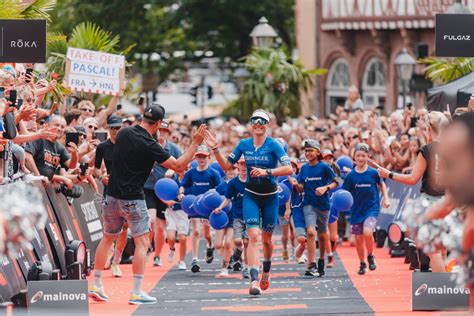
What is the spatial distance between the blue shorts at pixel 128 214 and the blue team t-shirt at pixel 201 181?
4.78 meters

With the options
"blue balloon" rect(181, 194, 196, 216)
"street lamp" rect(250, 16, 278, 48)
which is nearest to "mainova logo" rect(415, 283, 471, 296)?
"blue balloon" rect(181, 194, 196, 216)

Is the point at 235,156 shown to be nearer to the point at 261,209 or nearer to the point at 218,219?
the point at 261,209

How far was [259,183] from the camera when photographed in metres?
16.5

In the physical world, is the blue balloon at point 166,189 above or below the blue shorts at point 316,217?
above

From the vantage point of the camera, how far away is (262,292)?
16.7m

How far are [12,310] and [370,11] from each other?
35.0 m

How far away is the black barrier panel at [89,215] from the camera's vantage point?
19.4 m

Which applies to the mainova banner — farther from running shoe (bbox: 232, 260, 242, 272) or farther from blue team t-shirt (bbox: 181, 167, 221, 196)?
running shoe (bbox: 232, 260, 242, 272)

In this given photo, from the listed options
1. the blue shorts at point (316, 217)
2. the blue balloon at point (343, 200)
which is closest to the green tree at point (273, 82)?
the blue balloon at point (343, 200)

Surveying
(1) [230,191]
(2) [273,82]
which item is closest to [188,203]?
(1) [230,191]

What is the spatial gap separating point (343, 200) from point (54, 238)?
4.60 m

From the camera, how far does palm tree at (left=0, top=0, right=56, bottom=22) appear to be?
18609 millimetres

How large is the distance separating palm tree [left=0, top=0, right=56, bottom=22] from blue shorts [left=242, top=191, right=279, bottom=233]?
4.33m

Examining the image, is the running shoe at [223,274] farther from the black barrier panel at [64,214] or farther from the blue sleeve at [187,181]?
the black barrier panel at [64,214]
